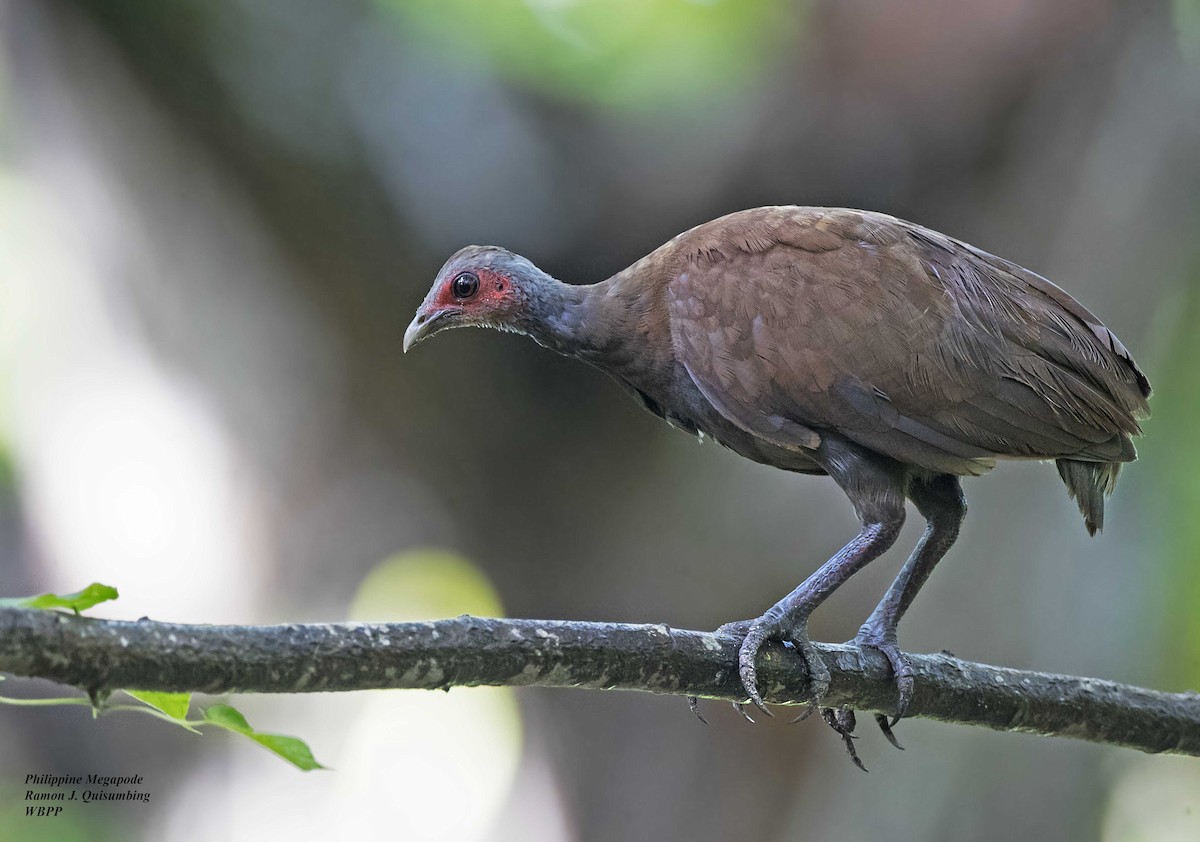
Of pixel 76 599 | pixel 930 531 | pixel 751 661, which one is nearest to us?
pixel 76 599

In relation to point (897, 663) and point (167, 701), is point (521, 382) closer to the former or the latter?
point (897, 663)

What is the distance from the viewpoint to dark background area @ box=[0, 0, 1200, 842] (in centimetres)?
531

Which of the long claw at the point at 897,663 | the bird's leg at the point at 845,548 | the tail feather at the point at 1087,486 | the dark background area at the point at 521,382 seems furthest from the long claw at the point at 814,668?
the dark background area at the point at 521,382

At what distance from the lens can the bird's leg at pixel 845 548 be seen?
287cm

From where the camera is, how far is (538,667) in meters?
2.20

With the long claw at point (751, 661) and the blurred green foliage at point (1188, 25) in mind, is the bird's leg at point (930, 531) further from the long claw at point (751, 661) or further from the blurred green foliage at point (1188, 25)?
the blurred green foliage at point (1188, 25)

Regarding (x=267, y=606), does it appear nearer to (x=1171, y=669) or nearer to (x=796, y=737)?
(x=796, y=737)

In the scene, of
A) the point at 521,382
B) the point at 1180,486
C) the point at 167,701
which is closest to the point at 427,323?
the point at 167,701

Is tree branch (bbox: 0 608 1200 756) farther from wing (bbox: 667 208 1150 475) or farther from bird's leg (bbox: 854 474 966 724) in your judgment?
wing (bbox: 667 208 1150 475)

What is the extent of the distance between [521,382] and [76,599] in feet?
14.9

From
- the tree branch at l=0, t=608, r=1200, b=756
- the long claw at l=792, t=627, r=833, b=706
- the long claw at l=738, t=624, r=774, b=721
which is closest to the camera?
the tree branch at l=0, t=608, r=1200, b=756

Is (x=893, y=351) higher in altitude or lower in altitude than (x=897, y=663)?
higher

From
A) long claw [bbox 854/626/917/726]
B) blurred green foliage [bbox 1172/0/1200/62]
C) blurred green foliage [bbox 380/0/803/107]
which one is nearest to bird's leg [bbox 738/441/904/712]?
long claw [bbox 854/626/917/726]

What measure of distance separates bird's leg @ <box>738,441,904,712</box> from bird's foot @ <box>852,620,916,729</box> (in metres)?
0.26
